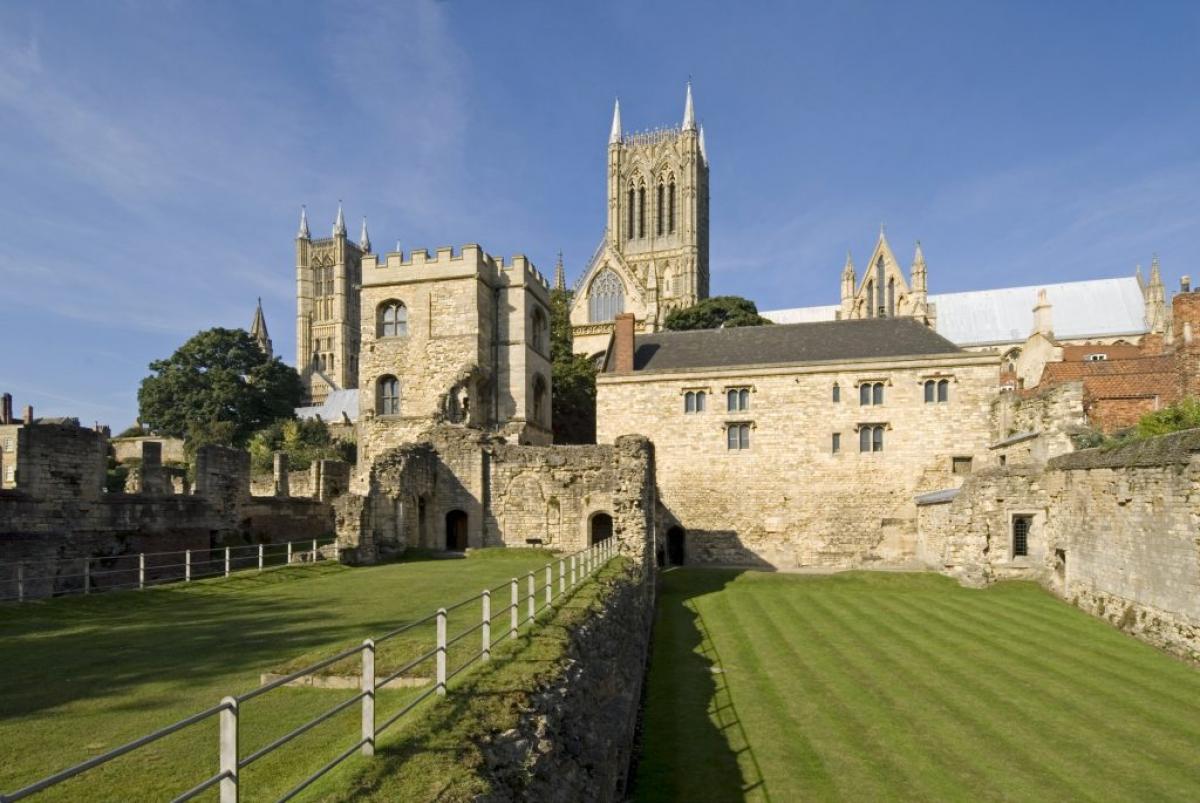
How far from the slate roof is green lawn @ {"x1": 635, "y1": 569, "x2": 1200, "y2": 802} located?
1511 cm

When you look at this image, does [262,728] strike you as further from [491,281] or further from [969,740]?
[491,281]

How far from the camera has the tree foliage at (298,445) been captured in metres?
48.6

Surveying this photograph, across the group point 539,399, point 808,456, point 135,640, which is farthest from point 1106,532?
point 539,399

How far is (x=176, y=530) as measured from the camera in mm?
19047

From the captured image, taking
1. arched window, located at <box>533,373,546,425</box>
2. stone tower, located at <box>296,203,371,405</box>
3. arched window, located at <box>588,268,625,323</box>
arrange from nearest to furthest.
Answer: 1. arched window, located at <box>533,373,546,425</box>
2. arched window, located at <box>588,268,625,323</box>
3. stone tower, located at <box>296,203,371,405</box>

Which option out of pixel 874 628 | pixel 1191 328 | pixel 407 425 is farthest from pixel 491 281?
pixel 1191 328

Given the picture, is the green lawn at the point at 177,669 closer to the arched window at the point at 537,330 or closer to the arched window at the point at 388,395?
the arched window at the point at 388,395

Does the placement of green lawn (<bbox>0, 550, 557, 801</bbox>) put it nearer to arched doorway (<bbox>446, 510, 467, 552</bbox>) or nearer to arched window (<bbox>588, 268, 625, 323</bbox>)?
arched doorway (<bbox>446, 510, 467, 552</bbox>)

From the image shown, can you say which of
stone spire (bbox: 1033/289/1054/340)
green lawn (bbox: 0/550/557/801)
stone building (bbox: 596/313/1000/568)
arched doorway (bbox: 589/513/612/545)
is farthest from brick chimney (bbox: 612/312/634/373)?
stone spire (bbox: 1033/289/1054/340)

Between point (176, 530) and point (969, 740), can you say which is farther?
point (176, 530)

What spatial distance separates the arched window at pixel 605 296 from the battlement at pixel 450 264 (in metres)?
32.7

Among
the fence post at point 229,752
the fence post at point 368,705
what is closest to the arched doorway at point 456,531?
the fence post at point 368,705

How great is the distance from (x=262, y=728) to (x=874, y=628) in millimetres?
16296

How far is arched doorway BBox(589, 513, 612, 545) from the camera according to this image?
27.7m
